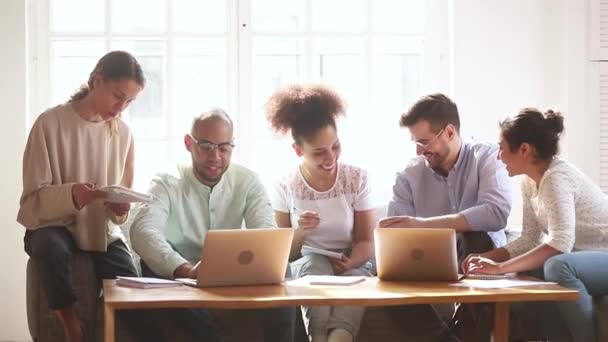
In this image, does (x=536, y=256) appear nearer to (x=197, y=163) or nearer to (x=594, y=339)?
(x=594, y=339)

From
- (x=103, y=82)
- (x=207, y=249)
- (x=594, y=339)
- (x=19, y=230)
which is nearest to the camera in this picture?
(x=207, y=249)

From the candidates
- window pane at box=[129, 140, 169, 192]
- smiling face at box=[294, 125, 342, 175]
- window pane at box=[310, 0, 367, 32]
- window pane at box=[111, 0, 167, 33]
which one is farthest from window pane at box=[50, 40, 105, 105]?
smiling face at box=[294, 125, 342, 175]

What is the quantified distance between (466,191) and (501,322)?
0.76 metres

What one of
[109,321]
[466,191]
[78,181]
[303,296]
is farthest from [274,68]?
[109,321]

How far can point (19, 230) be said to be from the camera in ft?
16.2

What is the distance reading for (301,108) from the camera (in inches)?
166

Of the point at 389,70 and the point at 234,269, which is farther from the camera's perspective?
the point at 389,70

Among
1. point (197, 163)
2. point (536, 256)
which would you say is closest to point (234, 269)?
point (197, 163)

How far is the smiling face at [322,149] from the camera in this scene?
4.09 m

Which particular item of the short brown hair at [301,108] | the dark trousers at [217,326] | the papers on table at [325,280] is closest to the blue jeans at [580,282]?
the papers on table at [325,280]

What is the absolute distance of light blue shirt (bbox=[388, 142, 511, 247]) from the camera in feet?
13.3

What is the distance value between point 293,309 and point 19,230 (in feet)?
6.27

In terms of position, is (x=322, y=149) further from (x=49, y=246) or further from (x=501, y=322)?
(x=49, y=246)

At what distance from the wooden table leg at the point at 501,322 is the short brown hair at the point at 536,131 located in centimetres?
63
